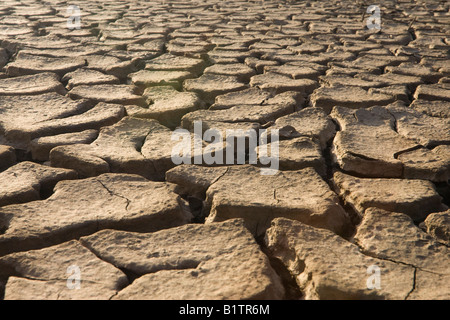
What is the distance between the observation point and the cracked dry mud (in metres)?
1.05

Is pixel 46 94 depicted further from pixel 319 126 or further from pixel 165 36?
pixel 165 36

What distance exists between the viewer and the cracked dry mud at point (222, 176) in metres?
1.05

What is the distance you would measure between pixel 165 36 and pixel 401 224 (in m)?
2.60
